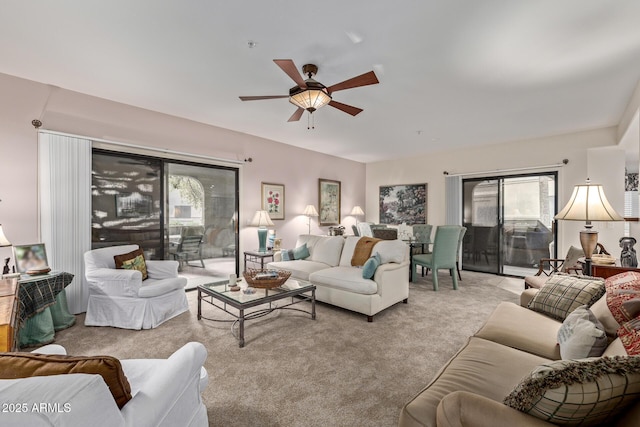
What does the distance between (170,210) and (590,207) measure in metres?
4.96

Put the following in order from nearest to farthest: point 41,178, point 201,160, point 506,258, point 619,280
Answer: point 619,280, point 41,178, point 201,160, point 506,258

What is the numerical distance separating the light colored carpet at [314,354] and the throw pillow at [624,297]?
1219 mm

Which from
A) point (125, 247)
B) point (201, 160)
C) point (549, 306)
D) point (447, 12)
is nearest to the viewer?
point (447, 12)

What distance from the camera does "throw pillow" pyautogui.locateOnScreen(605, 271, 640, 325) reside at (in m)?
1.43

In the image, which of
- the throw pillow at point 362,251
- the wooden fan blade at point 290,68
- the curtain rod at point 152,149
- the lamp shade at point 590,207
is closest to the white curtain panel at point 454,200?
the throw pillow at point 362,251

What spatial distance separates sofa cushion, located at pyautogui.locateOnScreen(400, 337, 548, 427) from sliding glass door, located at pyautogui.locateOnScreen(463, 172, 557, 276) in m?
4.77

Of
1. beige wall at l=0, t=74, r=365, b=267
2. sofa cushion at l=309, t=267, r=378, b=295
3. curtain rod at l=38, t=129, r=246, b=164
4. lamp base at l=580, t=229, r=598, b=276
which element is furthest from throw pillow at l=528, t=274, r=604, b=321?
curtain rod at l=38, t=129, r=246, b=164

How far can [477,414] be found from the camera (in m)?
0.97

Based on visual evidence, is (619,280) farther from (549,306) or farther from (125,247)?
(125,247)

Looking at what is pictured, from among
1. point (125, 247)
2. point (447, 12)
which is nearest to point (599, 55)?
point (447, 12)

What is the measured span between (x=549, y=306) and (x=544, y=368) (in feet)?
5.18

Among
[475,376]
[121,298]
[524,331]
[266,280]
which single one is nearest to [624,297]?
[524,331]

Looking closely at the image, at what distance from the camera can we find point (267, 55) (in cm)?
259

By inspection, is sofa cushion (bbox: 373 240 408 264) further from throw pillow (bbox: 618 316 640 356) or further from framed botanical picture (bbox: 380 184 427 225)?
framed botanical picture (bbox: 380 184 427 225)
